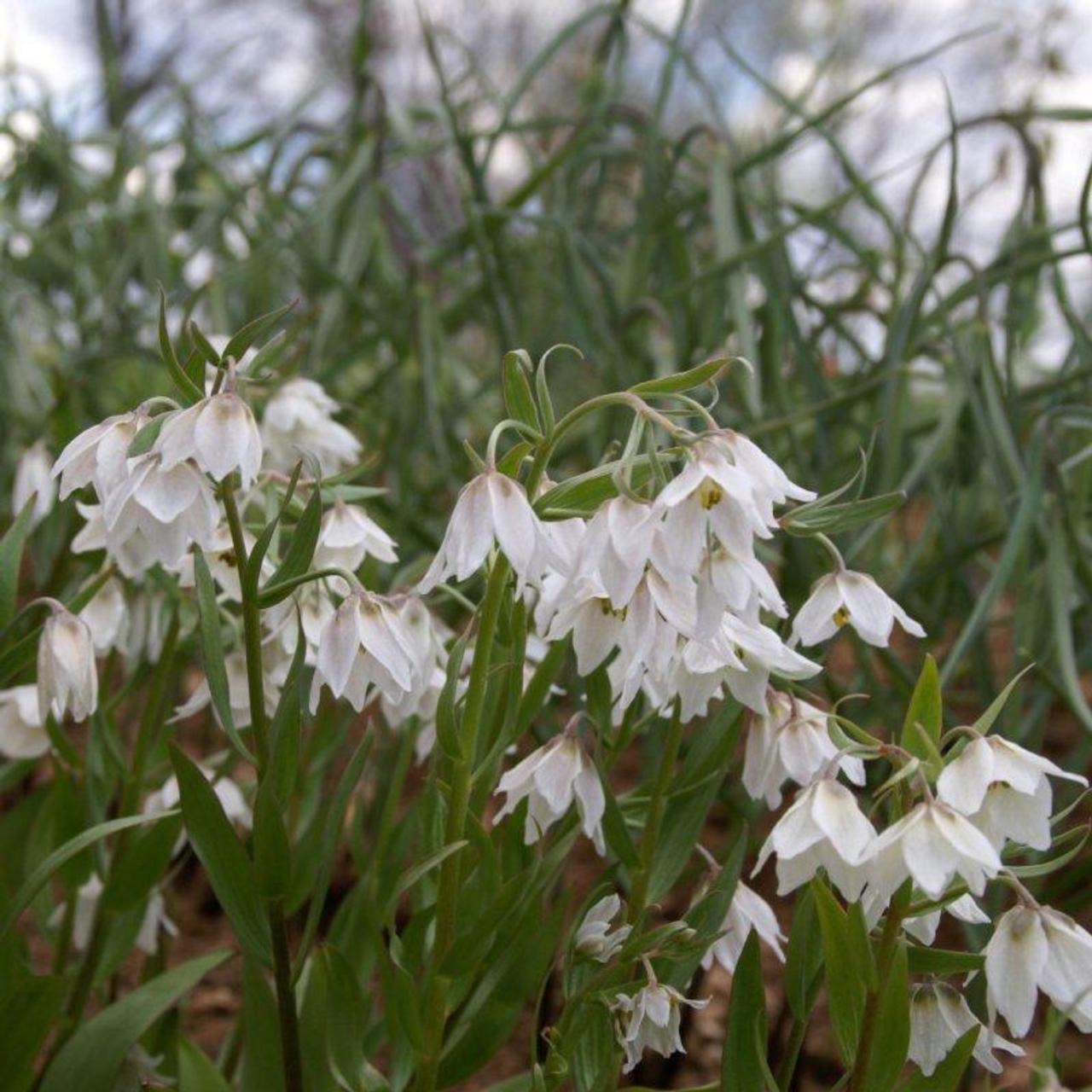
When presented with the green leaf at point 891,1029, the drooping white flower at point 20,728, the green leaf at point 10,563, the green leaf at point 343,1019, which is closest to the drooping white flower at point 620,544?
the green leaf at point 891,1029

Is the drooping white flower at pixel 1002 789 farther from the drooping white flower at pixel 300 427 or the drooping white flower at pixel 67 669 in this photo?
the drooping white flower at pixel 300 427

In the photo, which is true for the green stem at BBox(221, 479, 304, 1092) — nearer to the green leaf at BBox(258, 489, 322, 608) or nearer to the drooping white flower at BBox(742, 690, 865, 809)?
the green leaf at BBox(258, 489, 322, 608)

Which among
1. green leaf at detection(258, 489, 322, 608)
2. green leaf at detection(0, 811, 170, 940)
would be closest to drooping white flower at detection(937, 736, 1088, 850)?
green leaf at detection(258, 489, 322, 608)

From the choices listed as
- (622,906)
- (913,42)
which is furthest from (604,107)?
(913,42)

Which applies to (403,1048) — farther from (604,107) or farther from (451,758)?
(604,107)

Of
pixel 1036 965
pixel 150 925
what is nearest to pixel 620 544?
pixel 1036 965

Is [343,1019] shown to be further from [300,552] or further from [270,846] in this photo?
[300,552]
